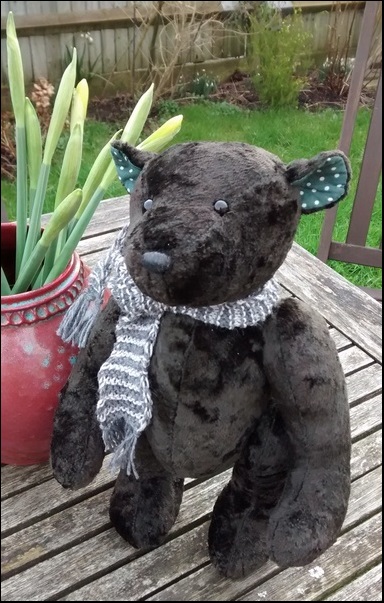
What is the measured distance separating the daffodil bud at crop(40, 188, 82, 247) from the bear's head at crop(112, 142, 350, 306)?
0.19 ft

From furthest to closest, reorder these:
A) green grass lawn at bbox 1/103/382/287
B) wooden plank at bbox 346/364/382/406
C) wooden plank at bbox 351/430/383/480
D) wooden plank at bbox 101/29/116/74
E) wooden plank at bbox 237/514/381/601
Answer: wooden plank at bbox 101/29/116/74 → green grass lawn at bbox 1/103/382/287 → wooden plank at bbox 346/364/382/406 → wooden plank at bbox 351/430/383/480 → wooden plank at bbox 237/514/381/601

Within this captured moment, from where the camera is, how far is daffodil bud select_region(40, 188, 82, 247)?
1.95 feet

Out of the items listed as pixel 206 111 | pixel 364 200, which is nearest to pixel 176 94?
pixel 206 111

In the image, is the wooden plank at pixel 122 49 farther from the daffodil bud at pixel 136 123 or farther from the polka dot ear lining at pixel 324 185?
the polka dot ear lining at pixel 324 185

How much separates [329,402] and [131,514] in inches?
11.2

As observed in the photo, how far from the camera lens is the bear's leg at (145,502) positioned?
0.75 metres

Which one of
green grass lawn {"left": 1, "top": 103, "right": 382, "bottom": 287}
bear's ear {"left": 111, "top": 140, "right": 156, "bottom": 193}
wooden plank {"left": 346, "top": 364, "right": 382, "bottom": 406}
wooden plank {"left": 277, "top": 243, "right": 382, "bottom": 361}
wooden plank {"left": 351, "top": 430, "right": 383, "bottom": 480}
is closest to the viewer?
bear's ear {"left": 111, "top": 140, "right": 156, "bottom": 193}

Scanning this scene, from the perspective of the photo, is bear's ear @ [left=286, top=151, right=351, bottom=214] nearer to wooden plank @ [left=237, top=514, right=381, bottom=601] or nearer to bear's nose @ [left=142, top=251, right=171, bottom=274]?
bear's nose @ [left=142, top=251, right=171, bottom=274]

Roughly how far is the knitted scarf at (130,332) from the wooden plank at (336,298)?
0.49 metres

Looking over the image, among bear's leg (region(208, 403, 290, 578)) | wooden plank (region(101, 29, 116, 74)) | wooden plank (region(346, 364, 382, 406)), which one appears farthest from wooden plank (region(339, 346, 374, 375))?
wooden plank (region(101, 29, 116, 74))

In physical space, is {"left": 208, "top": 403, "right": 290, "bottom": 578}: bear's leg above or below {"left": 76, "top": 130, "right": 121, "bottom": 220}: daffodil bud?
below

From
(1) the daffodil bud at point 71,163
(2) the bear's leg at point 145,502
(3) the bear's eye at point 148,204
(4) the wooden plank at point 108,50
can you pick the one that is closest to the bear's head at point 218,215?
(3) the bear's eye at point 148,204

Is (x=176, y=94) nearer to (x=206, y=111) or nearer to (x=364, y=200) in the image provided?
(x=206, y=111)

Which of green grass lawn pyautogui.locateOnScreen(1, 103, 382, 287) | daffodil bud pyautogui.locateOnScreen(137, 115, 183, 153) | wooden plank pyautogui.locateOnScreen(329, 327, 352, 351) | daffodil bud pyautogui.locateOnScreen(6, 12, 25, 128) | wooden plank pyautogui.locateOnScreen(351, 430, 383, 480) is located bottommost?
wooden plank pyautogui.locateOnScreen(351, 430, 383, 480)
